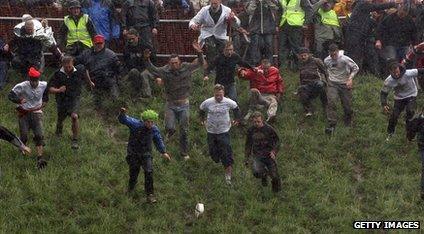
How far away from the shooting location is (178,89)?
14016mm

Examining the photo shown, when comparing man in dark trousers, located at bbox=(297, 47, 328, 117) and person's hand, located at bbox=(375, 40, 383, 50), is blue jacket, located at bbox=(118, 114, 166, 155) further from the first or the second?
person's hand, located at bbox=(375, 40, 383, 50)

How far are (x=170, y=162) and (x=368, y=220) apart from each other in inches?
170

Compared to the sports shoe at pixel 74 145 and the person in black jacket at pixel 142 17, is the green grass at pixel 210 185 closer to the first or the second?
the sports shoe at pixel 74 145

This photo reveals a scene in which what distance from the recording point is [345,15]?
729 inches

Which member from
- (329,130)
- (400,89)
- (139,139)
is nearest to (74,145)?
(139,139)

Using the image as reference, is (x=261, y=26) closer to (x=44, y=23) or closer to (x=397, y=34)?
(x=397, y=34)

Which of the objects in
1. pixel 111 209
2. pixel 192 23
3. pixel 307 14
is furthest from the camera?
pixel 307 14

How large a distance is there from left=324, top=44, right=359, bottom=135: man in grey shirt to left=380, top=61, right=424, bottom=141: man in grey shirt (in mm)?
882

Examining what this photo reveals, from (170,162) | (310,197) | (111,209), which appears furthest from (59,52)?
(310,197)

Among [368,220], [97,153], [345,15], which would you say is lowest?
[368,220]

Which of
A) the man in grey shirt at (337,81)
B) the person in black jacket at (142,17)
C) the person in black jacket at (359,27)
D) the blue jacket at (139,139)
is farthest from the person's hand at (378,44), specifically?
the blue jacket at (139,139)

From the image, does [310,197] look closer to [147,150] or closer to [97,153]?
[147,150]

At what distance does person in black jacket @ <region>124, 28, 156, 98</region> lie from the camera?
633 inches

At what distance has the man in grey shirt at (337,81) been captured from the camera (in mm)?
15008
